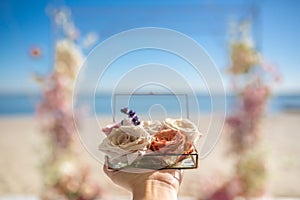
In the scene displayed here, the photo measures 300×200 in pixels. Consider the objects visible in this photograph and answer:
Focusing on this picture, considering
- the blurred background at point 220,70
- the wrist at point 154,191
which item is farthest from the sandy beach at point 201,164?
the wrist at point 154,191

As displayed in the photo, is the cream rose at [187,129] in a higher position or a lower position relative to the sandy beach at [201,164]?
lower

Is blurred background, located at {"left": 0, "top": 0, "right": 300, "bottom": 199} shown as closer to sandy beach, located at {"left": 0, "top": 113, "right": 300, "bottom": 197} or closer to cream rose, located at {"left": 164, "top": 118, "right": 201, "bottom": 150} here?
sandy beach, located at {"left": 0, "top": 113, "right": 300, "bottom": 197}

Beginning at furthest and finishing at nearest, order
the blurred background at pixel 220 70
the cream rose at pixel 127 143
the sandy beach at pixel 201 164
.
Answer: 1. the sandy beach at pixel 201 164
2. the blurred background at pixel 220 70
3. the cream rose at pixel 127 143

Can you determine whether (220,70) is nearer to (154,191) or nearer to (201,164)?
(201,164)

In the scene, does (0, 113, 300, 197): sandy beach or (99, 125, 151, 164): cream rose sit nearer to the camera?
(99, 125, 151, 164): cream rose

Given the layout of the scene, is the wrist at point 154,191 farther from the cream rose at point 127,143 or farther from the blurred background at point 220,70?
the blurred background at point 220,70

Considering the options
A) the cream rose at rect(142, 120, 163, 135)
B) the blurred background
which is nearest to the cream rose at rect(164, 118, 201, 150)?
the cream rose at rect(142, 120, 163, 135)
